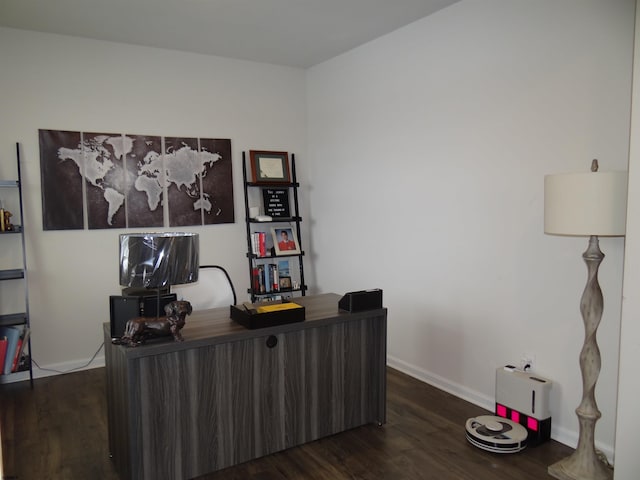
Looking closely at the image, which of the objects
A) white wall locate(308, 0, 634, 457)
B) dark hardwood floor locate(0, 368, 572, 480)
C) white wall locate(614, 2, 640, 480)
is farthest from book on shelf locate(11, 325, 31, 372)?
white wall locate(614, 2, 640, 480)

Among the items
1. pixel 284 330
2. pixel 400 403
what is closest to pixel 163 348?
pixel 284 330

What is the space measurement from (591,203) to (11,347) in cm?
390

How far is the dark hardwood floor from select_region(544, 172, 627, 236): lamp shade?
1.31 meters

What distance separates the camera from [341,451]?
2684 mm

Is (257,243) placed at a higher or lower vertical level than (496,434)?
higher

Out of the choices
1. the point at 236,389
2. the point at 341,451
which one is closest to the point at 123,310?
the point at 236,389

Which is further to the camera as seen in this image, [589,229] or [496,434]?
[496,434]

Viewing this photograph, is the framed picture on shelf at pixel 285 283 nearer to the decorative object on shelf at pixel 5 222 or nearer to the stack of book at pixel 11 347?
the stack of book at pixel 11 347

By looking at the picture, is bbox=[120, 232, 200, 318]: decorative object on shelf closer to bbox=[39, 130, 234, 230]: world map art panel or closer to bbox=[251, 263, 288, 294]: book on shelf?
bbox=[39, 130, 234, 230]: world map art panel

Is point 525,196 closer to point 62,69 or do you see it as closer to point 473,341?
point 473,341

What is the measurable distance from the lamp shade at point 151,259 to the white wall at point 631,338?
197 centimetres

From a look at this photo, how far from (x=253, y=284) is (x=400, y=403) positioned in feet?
6.45

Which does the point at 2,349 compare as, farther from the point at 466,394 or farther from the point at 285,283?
the point at 466,394

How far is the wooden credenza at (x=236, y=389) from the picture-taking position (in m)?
2.24
